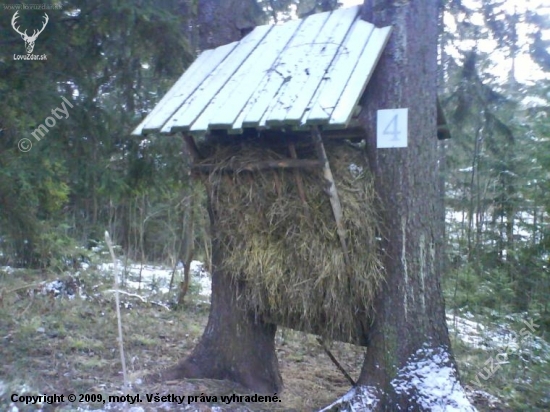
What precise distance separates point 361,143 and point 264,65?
3.84 ft

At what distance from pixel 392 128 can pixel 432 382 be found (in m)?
2.07

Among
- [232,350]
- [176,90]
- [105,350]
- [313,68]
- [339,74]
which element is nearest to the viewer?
[339,74]

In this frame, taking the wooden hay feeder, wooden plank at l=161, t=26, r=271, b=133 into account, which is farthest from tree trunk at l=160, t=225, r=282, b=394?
wooden plank at l=161, t=26, r=271, b=133

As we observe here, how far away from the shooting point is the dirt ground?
224 inches

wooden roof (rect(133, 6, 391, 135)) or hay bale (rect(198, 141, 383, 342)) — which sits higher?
wooden roof (rect(133, 6, 391, 135))

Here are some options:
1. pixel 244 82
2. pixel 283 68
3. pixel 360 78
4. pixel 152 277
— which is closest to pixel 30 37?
pixel 244 82

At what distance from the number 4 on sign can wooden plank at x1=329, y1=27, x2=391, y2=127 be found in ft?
1.17

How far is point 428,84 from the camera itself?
5.17 metres

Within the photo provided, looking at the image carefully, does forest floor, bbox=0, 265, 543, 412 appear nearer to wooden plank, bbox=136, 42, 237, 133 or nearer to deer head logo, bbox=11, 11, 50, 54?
wooden plank, bbox=136, 42, 237, 133

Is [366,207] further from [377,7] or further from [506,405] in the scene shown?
[506,405]

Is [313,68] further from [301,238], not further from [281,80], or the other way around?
[301,238]

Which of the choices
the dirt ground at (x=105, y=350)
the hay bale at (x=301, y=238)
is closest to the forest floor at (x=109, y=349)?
the dirt ground at (x=105, y=350)

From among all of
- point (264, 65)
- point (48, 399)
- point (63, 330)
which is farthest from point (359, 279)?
point (63, 330)

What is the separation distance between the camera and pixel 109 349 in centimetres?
725
